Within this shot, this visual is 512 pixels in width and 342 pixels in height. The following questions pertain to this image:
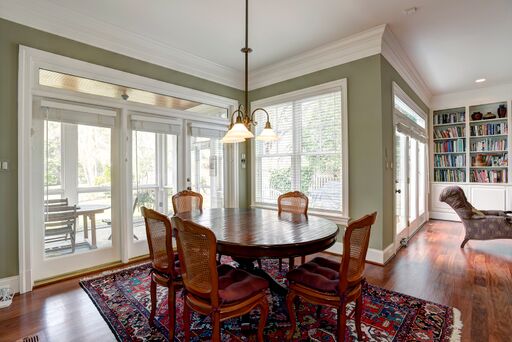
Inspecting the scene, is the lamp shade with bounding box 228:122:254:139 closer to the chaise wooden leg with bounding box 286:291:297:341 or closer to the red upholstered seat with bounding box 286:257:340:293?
the red upholstered seat with bounding box 286:257:340:293

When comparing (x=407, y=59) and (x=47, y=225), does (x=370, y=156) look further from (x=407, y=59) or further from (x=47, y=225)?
(x=47, y=225)

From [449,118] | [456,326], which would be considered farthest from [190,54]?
[449,118]

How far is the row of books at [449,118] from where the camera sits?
6.09m

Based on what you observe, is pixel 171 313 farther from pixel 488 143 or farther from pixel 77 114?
pixel 488 143

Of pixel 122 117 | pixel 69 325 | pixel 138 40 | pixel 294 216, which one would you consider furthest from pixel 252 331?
pixel 138 40

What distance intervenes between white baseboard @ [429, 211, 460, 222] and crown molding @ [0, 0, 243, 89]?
602cm

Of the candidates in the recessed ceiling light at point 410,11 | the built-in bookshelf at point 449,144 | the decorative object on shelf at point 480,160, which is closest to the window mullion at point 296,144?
the recessed ceiling light at point 410,11

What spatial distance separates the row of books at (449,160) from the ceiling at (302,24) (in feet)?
8.29

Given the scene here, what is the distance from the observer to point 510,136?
212 inches

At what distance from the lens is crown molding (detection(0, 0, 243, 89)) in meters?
2.60

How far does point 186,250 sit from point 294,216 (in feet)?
4.49

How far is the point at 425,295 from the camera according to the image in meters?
2.54

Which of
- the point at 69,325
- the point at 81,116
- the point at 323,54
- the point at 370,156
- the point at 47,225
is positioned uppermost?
the point at 323,54

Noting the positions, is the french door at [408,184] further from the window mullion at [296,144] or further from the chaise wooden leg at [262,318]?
the chaise wooden leg at [262,318]
